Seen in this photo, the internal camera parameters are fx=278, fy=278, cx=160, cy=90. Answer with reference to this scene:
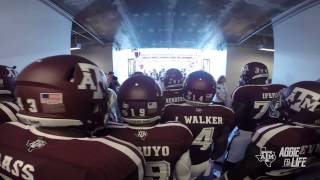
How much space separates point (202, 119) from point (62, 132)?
179 cm

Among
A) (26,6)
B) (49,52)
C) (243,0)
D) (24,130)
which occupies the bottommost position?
(24,130)

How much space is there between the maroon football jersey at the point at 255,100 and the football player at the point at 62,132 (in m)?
2.83

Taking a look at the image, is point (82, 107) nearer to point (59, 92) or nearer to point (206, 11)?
point (59, 92)

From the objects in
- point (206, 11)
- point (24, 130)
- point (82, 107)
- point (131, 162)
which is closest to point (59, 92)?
point (82, 107)

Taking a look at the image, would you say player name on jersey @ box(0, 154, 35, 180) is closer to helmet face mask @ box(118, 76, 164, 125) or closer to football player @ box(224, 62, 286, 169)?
helmet face mask @ box(118, 76, 164, 125)

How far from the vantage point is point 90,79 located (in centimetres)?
153

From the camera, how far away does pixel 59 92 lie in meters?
1.42

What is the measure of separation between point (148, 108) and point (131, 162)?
925mm

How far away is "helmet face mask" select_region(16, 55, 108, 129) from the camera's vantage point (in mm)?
1413

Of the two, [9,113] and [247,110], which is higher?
[9,113]

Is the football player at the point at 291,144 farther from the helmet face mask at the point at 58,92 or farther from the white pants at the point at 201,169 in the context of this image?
the helmet face mask at the point at 58,92

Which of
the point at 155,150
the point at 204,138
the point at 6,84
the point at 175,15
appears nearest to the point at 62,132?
the point at 155,150

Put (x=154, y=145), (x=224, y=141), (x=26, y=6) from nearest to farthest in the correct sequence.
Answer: (x=154, y=145), (x=224, y=141), (x=26, y=6)

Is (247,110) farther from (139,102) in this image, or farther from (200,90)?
(139,102)
